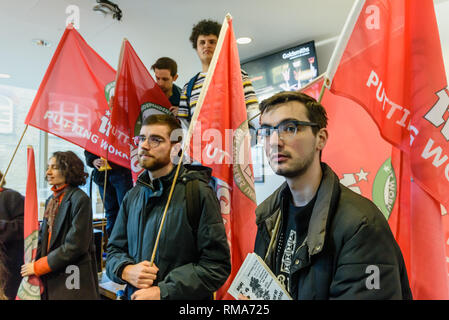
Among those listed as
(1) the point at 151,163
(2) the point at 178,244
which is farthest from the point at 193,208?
(1) the point at 151,163

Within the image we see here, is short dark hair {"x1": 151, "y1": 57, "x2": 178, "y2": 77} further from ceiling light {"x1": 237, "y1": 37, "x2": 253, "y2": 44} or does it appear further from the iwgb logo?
the iwgb logo

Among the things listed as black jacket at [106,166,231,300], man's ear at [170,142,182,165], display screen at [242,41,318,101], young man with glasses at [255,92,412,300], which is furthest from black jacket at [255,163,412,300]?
display screen at [242,41,318,101]

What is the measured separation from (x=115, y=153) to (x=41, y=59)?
702 mm

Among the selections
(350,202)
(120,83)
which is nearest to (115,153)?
(120,83)

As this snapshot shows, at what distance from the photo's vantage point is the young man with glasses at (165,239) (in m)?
1.09

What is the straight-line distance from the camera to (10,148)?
1.32 meters

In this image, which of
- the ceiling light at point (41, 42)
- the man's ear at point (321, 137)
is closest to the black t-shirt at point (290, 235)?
the man's ear at point (321, 137)

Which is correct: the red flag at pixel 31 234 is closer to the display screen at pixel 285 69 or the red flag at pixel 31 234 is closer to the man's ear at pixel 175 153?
the man's ear at pixel 175 153

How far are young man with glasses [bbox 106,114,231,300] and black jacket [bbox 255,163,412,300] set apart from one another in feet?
1.16

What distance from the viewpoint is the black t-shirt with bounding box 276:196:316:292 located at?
3.15ft

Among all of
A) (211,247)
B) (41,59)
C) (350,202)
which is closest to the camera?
(350,202)

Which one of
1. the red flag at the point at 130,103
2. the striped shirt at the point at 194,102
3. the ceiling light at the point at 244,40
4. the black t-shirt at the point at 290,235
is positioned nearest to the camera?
the black t-shirt at the point at 290,235

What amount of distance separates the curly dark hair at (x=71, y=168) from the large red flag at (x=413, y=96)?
1114mm

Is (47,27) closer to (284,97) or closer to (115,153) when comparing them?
(115,153)
